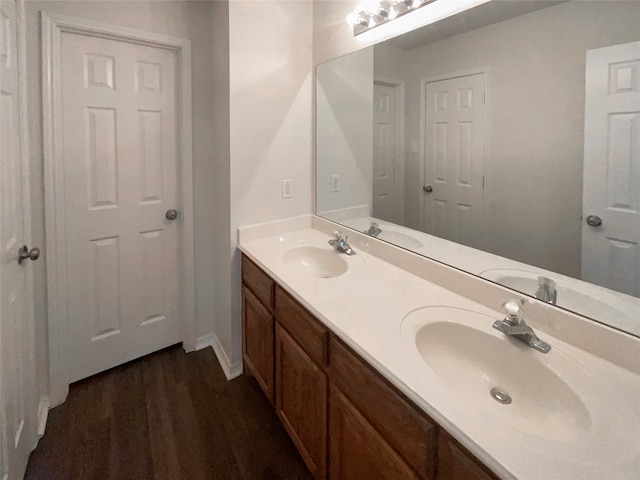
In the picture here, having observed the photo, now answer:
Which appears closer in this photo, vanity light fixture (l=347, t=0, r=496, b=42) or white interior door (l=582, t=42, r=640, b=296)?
white interior door (l=582, t=42, r=640, b=296)

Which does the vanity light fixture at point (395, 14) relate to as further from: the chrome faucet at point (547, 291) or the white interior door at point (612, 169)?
the chrome faucet at point (547, 291)

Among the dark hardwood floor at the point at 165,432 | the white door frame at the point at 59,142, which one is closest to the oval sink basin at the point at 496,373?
the dark hardwood floor at the point at 165,432

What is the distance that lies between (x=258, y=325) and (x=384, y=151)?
3.53 ft

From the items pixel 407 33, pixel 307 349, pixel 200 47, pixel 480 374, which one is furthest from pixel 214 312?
pixel 407 33

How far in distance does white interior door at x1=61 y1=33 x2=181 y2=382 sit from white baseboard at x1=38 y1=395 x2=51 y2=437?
193 mm

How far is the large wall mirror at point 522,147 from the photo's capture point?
934mm

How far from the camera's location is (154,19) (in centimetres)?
196

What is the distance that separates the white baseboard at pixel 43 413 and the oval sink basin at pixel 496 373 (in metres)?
1.80

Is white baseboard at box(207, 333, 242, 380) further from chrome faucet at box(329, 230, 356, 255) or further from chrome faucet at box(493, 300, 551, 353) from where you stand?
chrome faucet at box(493, 300, 551, 353)

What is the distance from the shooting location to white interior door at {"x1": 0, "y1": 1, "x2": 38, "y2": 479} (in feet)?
3.88

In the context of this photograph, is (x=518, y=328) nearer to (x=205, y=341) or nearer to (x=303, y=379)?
(x=303, y=379)

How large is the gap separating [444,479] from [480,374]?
0.36 m

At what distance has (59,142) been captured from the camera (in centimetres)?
176

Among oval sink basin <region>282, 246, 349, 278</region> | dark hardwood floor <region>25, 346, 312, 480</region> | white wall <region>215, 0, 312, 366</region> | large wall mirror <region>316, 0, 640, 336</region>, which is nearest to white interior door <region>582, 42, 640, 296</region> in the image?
large wall mirror <region>316, 0, 640, 336</region>
